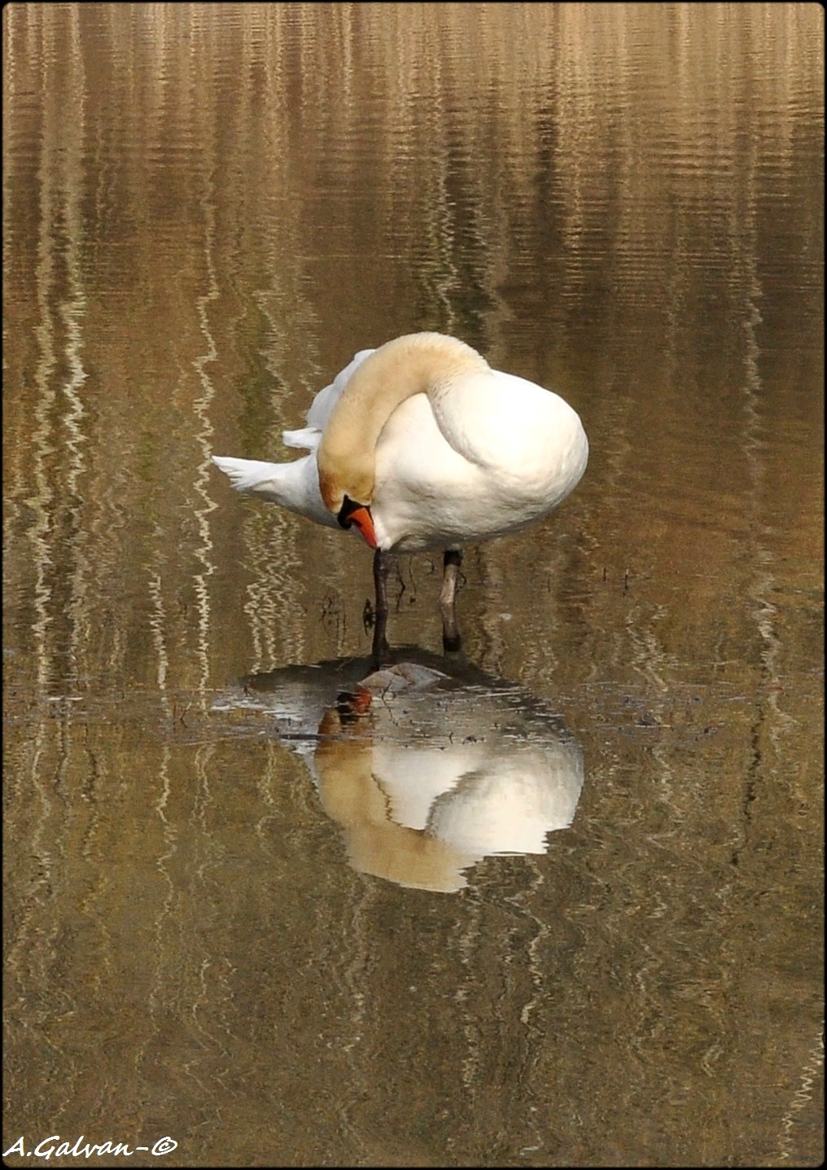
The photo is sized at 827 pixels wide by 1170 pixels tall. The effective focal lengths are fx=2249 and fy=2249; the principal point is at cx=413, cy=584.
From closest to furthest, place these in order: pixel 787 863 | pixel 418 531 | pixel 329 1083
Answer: pixel 329 1083, pixel 787 863, pixel 418 531

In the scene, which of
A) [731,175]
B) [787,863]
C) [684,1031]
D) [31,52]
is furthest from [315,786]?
[31,52]

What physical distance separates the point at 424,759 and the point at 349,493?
5.62 feet

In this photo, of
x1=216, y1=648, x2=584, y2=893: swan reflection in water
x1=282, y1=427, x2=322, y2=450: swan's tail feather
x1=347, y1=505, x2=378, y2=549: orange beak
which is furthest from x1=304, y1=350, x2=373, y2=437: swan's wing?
x1=216, y1=648, x2=584, y2=893: swan reflection in water

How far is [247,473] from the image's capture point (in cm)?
934

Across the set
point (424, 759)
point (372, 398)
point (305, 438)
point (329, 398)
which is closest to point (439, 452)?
point (372, 398)

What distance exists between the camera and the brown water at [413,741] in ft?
16.9

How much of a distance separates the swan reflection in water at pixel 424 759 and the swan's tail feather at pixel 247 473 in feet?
3.59

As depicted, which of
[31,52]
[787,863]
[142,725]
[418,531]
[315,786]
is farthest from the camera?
[31,52]

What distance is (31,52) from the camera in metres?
40.2

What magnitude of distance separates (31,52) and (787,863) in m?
36.3

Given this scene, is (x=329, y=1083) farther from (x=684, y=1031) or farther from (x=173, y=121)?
(x=173, y=121)

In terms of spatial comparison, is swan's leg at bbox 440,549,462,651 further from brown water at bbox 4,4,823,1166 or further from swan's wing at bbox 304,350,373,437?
swan's wing at bbox 304,350,373,437

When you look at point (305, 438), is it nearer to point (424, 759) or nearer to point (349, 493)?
point (349, 493)

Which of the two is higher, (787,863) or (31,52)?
(31,52)
